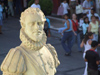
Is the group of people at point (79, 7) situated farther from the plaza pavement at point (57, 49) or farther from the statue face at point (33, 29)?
the statue face at point (33, 29)

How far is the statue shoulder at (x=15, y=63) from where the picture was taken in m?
2.85

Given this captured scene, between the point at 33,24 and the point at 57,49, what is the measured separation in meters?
9.71

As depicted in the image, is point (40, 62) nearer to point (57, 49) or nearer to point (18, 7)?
point (57, 49)

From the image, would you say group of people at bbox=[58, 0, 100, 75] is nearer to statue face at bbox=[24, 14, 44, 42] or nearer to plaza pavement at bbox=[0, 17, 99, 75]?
plaza pavement at bbox=[0, 17, 99, 75]

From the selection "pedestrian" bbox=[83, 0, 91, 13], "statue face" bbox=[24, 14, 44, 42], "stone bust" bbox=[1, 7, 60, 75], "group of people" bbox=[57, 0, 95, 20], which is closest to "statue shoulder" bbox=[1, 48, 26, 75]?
"stone bust" bbox=[1, 7, 60, 75]

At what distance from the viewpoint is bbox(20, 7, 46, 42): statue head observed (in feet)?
9.70

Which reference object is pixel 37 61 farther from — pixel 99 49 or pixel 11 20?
pixel 11 20

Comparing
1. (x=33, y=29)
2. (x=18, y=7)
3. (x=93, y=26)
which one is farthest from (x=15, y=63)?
(x=18, y=7)

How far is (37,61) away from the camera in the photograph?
9.82 feet

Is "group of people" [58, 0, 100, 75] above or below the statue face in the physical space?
below

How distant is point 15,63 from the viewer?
288 cm

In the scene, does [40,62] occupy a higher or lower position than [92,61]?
higher

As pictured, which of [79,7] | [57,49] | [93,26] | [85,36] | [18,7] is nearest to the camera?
[85,36]

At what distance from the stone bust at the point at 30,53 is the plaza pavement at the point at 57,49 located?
21.8ft
